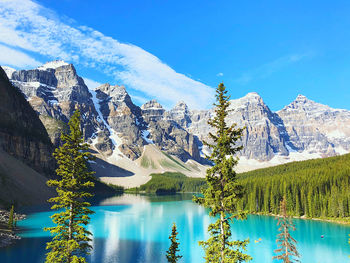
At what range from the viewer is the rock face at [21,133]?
421 feet

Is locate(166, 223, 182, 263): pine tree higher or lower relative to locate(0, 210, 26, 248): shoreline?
higher

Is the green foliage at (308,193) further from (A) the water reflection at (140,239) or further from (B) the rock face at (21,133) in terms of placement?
(B) the rock face at (21,133)

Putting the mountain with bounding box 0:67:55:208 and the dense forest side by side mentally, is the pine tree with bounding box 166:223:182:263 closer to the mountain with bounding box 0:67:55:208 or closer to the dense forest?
the dense forest

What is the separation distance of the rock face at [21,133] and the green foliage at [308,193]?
9979 cm

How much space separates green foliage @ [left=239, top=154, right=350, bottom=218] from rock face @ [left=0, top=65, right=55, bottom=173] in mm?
99788

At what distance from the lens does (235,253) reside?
59.1 feet

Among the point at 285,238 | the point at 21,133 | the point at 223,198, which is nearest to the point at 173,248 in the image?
the point at 223,198

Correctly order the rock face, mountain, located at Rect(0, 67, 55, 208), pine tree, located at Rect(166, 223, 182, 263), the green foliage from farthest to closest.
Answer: the rock face
mountain, located at Rect(0, 67, 55, 208)
the green foliage
pine tree, located at Rect(166, 223, 182, 263)

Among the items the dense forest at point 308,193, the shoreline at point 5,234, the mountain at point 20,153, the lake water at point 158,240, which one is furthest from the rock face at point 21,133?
the dense forest at point 308,193

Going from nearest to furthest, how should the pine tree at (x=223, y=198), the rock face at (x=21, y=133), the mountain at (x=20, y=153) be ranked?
the pine tree at (x=223, y=198), the mountain at (x=20, y=153), the rock face at (x=21, y=133)

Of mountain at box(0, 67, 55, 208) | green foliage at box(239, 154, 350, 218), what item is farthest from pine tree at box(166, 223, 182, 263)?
mountain at box(0, 67, 55, 208)

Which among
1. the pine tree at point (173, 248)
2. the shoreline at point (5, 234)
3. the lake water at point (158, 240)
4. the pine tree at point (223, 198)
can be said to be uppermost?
the pine tree at point (223, 198)

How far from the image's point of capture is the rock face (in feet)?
421

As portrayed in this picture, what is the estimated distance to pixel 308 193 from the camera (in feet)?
310
